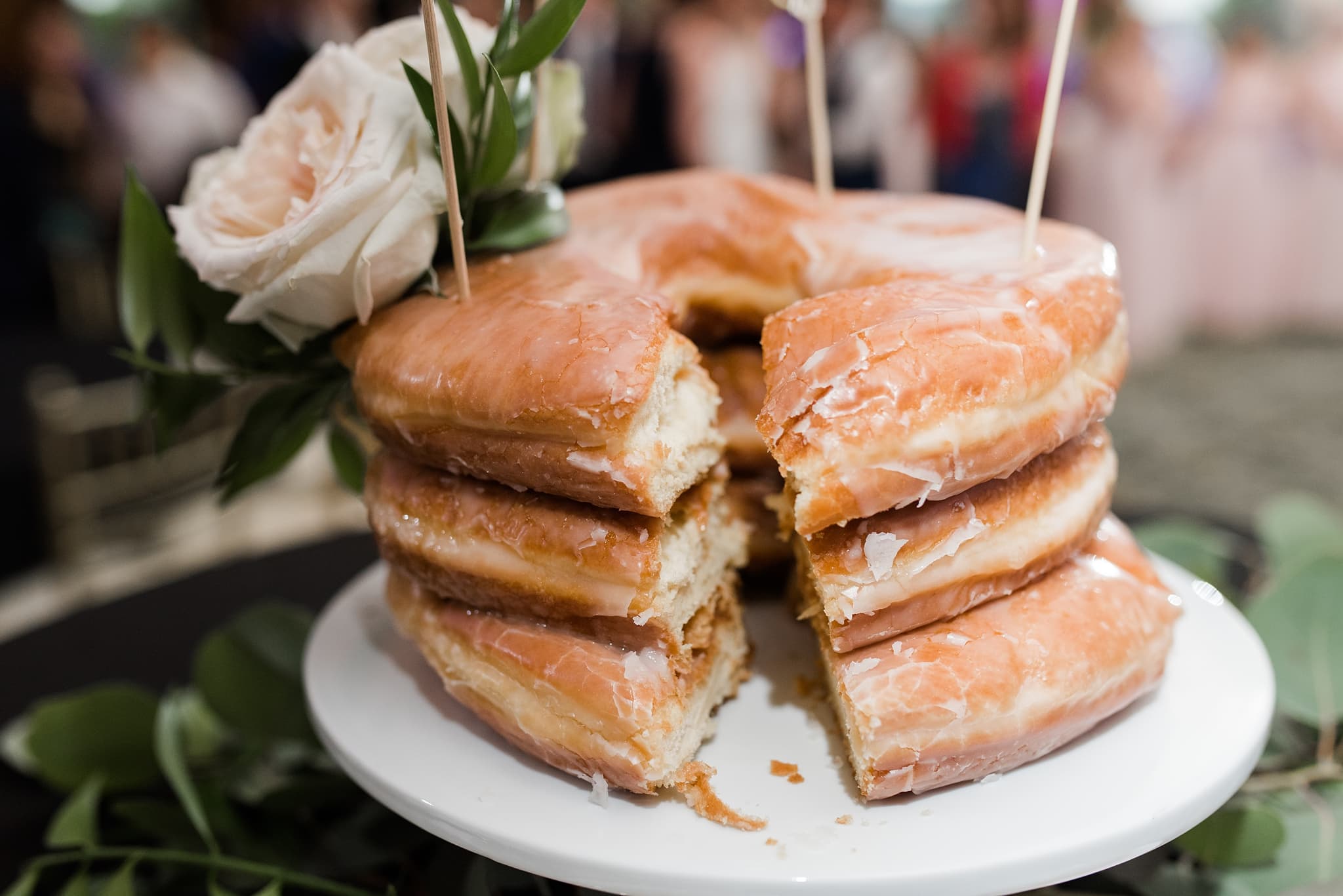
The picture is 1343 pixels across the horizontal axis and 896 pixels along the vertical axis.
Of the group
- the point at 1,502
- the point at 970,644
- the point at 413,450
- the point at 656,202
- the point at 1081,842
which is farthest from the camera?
the point at 1,502

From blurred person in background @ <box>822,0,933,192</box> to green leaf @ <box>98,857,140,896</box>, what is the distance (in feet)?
14.7

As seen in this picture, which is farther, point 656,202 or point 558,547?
point 656,202

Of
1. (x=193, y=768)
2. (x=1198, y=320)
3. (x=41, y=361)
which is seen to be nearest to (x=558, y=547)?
(x=193, y=768)

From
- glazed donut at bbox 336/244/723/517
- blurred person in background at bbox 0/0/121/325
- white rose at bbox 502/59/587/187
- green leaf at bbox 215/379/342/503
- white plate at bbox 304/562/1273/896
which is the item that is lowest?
blurred person in background at bbox 0/0/121/325

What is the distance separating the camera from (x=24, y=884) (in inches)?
41.7

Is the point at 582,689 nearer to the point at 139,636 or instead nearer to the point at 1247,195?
the point at 139,636

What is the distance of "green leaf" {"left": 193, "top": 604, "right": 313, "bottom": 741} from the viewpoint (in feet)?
4.34

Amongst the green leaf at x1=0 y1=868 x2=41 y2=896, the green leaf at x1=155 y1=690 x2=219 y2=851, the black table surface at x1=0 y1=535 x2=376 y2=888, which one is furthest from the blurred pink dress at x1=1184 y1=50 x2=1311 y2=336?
the green leaf at x1=0 y1=868 x2=41 y2=896

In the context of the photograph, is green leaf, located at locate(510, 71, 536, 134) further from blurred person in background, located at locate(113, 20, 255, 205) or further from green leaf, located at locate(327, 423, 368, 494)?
blurred person in background, located at locate(113, 20, 255, 205)

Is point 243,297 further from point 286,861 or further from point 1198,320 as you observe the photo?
point 1198,320

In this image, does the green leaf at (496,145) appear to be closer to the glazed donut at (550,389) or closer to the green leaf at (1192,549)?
the glazed donut at (550,389)

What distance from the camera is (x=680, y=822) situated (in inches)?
33.9

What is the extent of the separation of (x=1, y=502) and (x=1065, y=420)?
287 cm

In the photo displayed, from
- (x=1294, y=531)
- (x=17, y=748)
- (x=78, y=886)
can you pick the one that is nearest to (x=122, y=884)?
(x=78, y=886)
